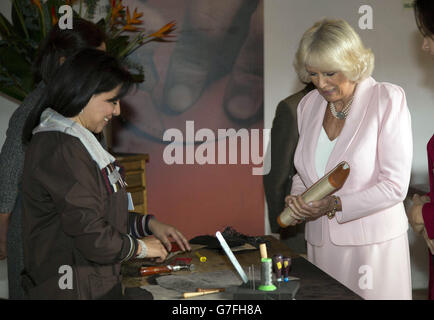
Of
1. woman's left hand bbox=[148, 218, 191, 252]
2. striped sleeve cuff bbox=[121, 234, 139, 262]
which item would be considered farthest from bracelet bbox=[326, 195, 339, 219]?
striped sleeve cuff bbox=[121, 234, 139, 262]

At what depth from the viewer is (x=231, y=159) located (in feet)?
14.7

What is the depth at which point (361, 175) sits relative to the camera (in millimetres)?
2221

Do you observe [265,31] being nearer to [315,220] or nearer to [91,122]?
[315,220]

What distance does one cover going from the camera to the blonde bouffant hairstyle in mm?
2223

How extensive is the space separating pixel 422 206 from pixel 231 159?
2.59m

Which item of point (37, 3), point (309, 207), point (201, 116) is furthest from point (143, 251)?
point (201, 116)

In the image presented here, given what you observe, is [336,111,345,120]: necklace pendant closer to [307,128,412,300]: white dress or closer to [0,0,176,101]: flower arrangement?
[307,128,412,300]: white dress

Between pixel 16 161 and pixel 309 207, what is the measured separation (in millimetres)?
1154

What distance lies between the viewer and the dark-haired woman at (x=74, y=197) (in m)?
1.62

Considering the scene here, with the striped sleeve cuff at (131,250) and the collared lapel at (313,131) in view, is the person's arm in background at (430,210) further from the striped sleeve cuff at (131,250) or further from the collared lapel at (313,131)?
the striped sleeve cuff at (131,250)

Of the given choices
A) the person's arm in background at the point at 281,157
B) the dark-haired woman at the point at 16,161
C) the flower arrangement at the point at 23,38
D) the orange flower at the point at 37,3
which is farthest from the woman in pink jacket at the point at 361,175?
the orange flower at the point at 37,3

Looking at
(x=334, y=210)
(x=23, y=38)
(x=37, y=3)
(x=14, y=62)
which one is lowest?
(x=334, y=210)

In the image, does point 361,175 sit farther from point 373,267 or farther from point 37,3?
point 37,3

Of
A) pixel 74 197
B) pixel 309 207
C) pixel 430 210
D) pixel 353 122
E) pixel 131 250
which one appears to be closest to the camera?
pixel 74 197
